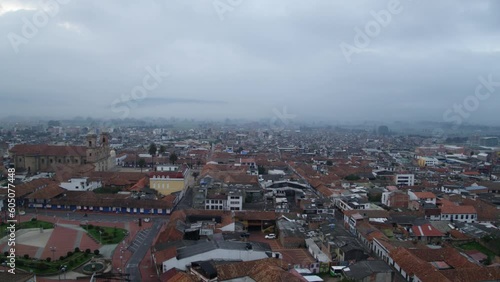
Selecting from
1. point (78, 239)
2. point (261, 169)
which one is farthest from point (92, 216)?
point (261, 169)

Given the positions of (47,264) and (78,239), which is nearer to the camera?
(47,264)

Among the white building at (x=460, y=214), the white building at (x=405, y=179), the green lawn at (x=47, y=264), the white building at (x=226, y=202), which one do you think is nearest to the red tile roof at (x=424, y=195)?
the white building at (x=460, y=214)

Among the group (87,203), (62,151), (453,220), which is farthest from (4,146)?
(453,220)

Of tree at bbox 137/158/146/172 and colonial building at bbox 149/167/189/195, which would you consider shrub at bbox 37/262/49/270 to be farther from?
tree at bbox 137/158/146/172

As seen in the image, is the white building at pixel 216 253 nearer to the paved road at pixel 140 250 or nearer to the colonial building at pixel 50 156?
the paved road at pixel 140 250

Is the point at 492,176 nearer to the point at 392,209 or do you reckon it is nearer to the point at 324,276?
A: the point at 392,209

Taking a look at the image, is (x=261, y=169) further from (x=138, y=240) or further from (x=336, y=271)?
(x=336, y=271)

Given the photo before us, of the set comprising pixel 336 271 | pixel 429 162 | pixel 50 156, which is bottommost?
pixel 336 271
